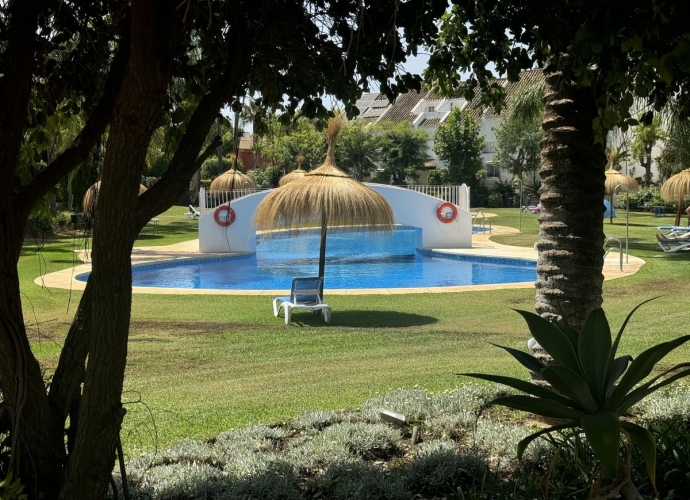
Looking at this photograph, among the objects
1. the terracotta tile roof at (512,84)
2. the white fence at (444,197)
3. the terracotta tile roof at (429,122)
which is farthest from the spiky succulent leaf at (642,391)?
the terracotta tile roof at (429,122)

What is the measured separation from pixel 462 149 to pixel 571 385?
51.2m

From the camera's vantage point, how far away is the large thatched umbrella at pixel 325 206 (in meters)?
14.0

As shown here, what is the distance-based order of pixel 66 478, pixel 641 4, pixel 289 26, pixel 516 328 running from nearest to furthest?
pixel 66 478 < pixel 641 4 < pixel 289 26 < pixel 516 328

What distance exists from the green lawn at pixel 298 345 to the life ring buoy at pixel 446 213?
9.95 m

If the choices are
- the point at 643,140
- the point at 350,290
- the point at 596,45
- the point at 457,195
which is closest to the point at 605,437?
the point at 596,45

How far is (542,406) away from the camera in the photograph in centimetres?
262

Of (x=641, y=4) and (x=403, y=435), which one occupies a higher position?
(x=641, y=4)

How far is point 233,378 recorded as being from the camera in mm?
8078

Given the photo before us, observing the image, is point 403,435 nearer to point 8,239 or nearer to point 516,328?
point 8,239

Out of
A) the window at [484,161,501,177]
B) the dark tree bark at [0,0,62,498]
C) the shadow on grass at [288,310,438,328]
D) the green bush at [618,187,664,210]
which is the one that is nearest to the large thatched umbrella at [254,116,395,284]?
the shadow on grass at [288,310,438,328]

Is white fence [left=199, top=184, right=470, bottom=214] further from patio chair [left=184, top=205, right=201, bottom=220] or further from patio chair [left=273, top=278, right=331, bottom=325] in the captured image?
patio chair [left=273, top=278, right=331, bottom=325]

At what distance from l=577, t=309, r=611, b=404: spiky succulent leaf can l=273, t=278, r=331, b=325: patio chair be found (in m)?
9.93

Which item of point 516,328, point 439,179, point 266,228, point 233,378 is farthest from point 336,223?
point 439,179

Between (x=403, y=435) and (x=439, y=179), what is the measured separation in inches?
1924
